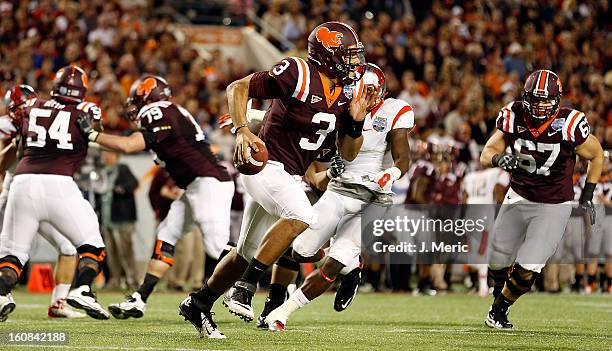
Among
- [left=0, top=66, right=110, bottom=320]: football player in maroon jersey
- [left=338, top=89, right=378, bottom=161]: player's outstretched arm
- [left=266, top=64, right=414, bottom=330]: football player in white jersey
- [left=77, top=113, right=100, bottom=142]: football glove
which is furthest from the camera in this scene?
[left=0, top=66, right=110, bottom=320]: football player in maroon jersey

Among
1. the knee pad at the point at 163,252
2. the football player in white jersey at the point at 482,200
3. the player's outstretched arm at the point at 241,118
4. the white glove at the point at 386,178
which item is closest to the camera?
the player's outstretched arm at the point at 241,118

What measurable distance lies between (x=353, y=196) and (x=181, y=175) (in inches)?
74.2

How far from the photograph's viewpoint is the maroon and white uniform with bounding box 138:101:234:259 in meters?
8.52

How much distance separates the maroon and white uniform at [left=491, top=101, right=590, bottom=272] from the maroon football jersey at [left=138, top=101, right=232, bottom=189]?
7.51 ft

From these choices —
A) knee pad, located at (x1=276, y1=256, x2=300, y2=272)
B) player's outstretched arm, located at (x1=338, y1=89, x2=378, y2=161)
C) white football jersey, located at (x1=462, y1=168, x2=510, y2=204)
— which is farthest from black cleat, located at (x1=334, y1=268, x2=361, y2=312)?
white football jersey, located at (x1=462, y1=168, x2=510, y2=204)

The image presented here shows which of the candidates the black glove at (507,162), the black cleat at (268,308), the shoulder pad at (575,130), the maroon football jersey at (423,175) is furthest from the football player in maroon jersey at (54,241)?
the maroon football jersey at (423,175)

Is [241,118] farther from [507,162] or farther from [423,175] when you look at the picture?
[423,175]

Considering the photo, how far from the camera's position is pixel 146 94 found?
28.0 feet

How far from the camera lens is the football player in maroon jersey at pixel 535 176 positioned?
7.75 metres

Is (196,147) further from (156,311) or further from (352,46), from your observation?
(352,46)

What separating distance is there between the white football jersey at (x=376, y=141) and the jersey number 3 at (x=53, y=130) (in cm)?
197

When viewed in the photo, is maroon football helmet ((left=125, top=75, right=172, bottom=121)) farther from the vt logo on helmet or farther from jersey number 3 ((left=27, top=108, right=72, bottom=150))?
the vt logo on helmet

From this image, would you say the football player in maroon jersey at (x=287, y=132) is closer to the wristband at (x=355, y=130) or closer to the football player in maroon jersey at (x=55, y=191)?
the wristband at (x=355, y=130)

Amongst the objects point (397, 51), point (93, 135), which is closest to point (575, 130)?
point (93, 135)
